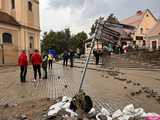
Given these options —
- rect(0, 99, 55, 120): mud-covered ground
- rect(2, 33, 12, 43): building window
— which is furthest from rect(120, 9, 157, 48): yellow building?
rect(0, 99, 55, 120): mud-covered ground

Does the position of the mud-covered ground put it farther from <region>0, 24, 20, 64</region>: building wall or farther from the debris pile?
<region>0, 24, 20, 64</region>: building wall

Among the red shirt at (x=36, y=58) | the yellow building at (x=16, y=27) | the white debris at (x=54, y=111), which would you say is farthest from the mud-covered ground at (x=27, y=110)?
the yellow building at (x=16, y=27)

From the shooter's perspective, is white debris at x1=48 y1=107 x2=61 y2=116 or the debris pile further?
white debris at x1=48 y1=107 x2=61 y2=116

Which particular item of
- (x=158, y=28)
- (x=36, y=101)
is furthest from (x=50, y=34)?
(x=36, y=101)

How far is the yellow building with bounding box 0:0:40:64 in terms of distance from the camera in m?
51.3

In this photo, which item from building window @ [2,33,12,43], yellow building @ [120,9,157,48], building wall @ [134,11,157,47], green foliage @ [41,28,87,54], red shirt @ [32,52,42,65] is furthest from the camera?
green foliage @ [41,28,87,54]

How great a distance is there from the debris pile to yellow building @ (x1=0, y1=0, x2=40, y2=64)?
4383 centimetres

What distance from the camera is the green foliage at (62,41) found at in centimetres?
9475

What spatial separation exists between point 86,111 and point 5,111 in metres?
2.75

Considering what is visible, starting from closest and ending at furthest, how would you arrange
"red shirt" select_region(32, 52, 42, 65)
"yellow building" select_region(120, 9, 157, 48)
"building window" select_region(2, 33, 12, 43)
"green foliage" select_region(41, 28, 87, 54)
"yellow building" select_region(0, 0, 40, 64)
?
"red shirt" select_region(32, 52, 42, 65)
"yellow building" select_region(0, 0, 40, 64)
"building window" select_region(2, 33, 12, 43)
"yellow building" select_region(120, 9, 157, 48)
"green foliage" select_region(41, 28, 87, 54)

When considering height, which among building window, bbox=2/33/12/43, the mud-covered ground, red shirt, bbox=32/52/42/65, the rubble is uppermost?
building window, bbox=2/33/12/43

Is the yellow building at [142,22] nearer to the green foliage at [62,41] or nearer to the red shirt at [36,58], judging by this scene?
the green foliage at [62,41]

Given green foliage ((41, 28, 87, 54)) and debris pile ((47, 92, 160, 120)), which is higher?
green foliage ((41, 28, 87, 54))

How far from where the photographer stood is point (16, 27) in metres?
53.4
